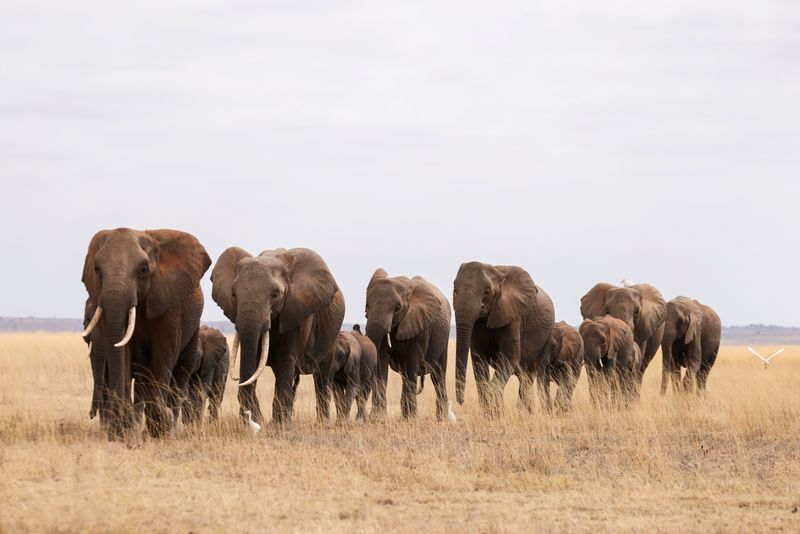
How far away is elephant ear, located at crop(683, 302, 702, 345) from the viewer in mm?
31688

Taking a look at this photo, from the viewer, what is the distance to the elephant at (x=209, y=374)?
19.2 meters

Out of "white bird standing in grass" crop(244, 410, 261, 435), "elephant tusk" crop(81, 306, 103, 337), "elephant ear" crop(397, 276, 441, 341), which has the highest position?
"elephant tusk" crop(81, 306, 103, 337)

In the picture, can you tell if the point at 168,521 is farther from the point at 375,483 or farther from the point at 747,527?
the point at 747,527

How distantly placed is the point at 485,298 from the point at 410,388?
7.37ft

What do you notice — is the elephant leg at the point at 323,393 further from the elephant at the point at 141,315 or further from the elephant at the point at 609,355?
the elephant at the point at 609,355

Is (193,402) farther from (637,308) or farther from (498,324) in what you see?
(637,308)

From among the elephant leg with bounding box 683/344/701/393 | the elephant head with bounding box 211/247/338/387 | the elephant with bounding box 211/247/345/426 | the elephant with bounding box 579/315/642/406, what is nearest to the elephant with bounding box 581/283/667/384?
the elephant leg with bounding box 683/344/701/393

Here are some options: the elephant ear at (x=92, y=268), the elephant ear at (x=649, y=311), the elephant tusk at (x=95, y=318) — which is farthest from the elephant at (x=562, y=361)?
the elephant tusk at (x=95, y=318)

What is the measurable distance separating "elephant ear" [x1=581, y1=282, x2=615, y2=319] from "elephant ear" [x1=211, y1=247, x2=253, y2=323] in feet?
41.5

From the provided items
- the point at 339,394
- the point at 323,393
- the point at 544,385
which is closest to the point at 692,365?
the point at 544,385

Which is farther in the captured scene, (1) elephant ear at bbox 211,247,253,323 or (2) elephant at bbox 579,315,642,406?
(2) elephant at bbox 579,315,642,406

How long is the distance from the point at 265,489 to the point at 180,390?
181 inches

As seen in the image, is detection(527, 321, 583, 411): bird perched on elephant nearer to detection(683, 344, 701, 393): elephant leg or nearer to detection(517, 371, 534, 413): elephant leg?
detection(517, 371, 534, 413): elephant leg

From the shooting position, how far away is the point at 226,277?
1875 cm
